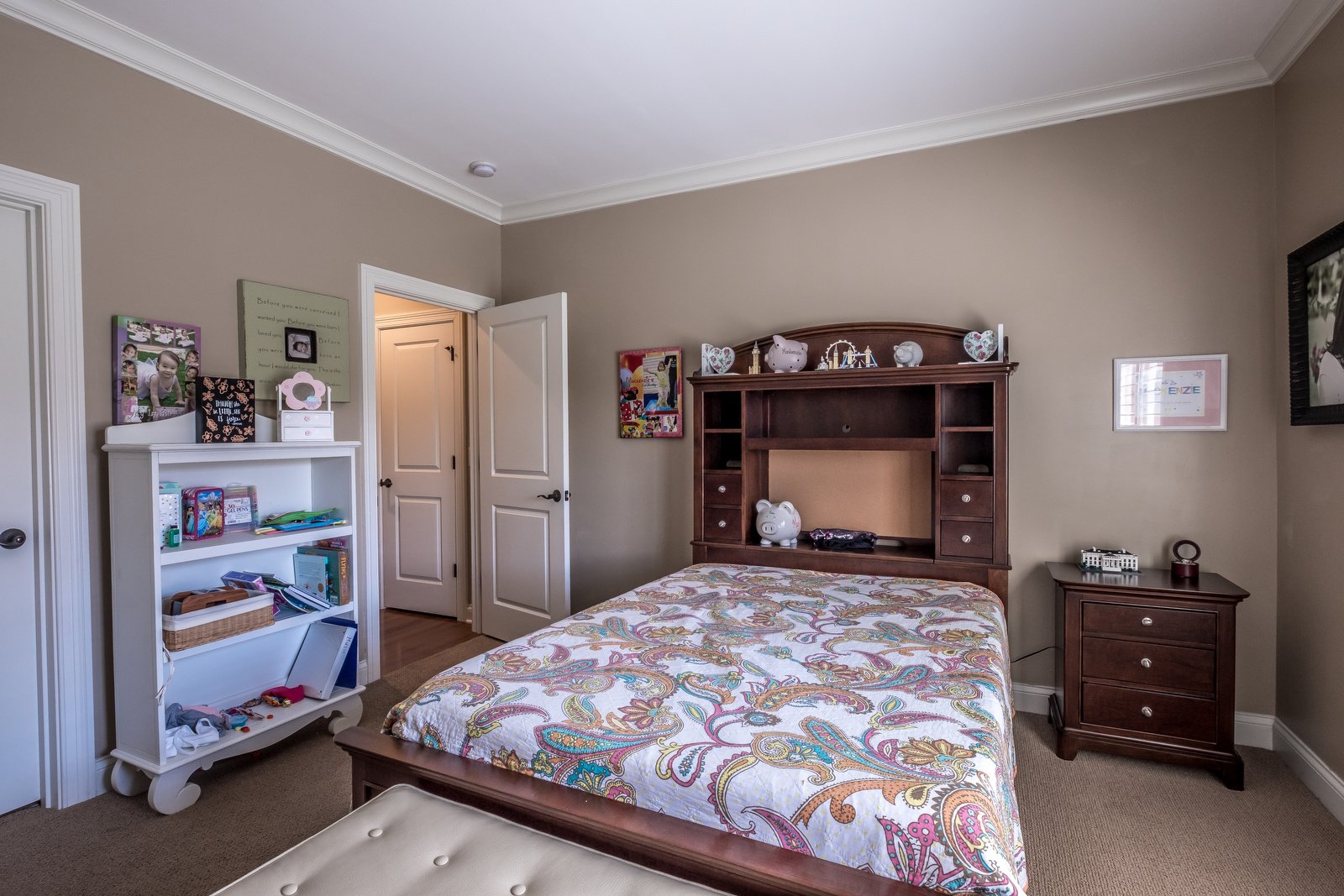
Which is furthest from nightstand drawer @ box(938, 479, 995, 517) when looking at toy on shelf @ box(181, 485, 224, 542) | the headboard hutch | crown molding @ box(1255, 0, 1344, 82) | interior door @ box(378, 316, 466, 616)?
interior door @ box(378, 316, 466, 616)

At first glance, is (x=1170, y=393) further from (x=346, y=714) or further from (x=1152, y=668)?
(x=346, y=714)

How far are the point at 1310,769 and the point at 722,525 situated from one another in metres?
2.29

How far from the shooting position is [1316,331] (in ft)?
7.38

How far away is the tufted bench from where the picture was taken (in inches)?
42.6

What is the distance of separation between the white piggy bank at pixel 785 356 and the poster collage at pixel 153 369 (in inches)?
93.1

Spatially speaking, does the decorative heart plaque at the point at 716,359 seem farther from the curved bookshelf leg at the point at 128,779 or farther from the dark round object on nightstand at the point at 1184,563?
the curved bookshelf leg at the point at 128,779

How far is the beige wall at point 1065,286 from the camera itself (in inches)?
105

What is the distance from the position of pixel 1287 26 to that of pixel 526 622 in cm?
409

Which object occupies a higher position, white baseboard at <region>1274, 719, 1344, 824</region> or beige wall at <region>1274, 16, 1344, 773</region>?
beige wall at <region>1274, 16, 1344, 773</region>

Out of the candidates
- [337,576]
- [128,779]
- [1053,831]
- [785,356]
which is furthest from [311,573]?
[1053,831]

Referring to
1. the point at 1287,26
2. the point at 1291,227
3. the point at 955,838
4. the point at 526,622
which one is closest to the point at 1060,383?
the point at 1291,227

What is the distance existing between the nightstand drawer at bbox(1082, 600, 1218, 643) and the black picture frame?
11.1 ft

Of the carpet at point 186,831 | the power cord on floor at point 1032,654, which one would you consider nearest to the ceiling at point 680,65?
the power cord on floor at point 1032,654

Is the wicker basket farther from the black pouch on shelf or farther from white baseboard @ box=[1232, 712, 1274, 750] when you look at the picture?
white baseboard @ box=[1232, 712, 1274, 750]
